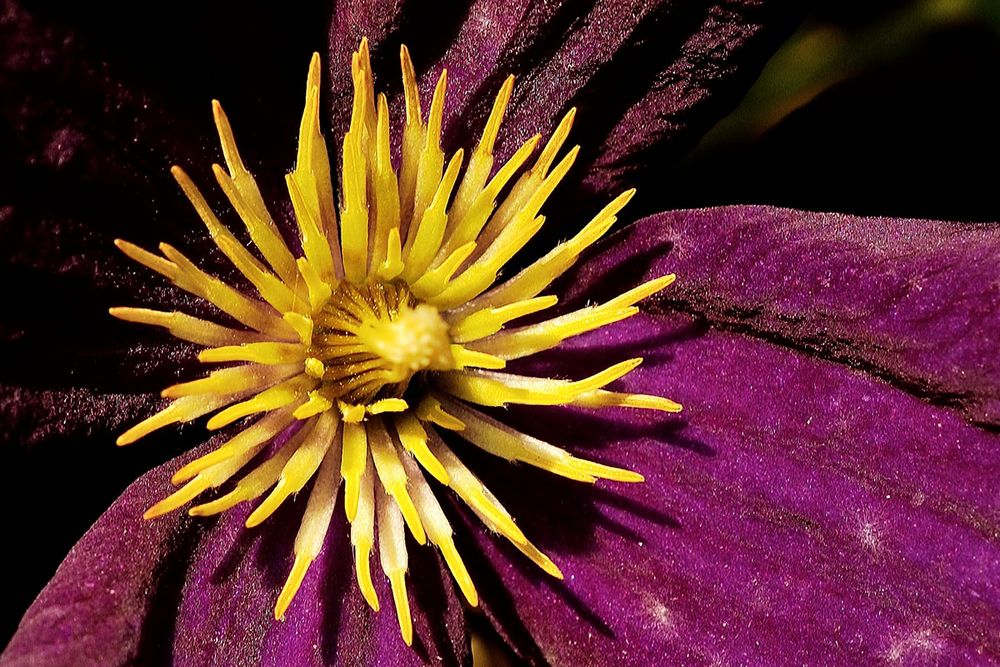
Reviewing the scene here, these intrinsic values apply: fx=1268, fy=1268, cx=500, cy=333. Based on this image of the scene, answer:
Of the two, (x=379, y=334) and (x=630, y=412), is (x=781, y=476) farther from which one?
(x=379, y=334)

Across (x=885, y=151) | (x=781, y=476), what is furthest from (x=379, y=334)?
(x=885, y=151)

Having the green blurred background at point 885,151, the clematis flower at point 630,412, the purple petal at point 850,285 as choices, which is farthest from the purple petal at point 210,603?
the green blurred background at point 885,151

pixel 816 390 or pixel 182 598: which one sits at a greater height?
pixel 182 598

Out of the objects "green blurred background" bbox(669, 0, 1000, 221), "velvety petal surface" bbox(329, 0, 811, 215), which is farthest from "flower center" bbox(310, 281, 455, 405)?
"green blurred background" bbox(669, 0, 1000, 221)

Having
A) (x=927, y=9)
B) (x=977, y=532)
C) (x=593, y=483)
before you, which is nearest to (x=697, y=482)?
(x=593, y=483)

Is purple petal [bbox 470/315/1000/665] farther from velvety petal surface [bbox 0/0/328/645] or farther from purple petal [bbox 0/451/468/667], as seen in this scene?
velvety petal surface [bbox 0/0/328/645]

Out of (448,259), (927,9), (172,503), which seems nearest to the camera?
(172,503)

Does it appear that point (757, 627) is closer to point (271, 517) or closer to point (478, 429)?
point (478, 429)
